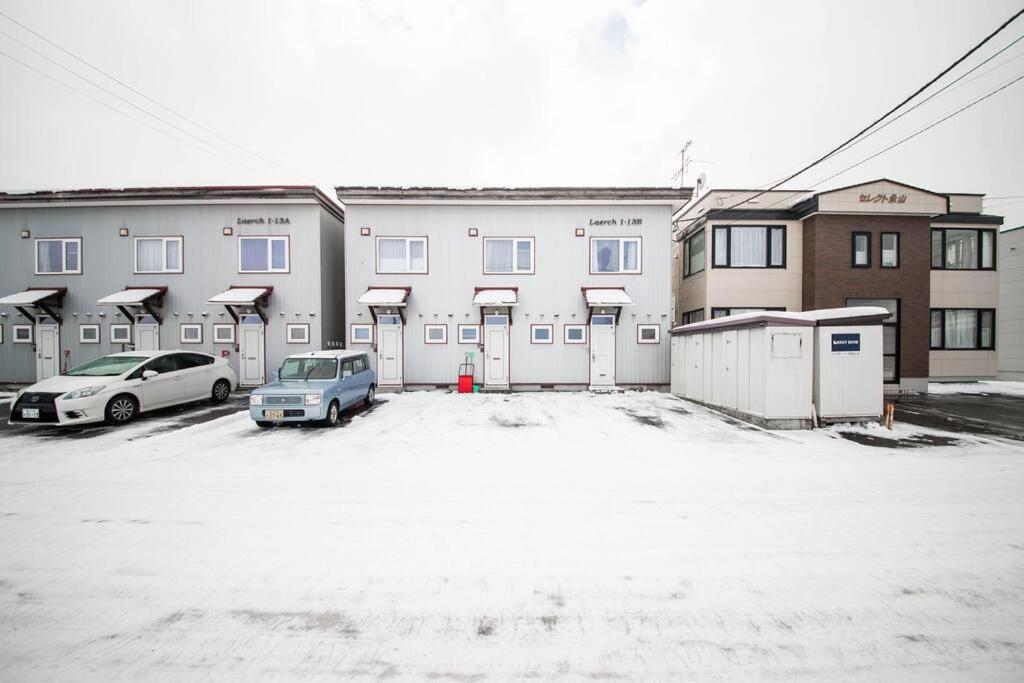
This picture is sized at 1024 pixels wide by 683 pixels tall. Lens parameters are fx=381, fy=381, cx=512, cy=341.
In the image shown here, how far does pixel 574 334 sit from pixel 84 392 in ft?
43.8

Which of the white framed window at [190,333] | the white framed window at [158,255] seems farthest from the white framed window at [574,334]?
the white framed window at [158,255]

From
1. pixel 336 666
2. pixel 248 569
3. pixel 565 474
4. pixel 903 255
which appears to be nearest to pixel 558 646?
pixel 336 666

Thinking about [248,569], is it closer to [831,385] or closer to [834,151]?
[831,385]

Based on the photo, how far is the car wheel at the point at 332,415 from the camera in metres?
8.73

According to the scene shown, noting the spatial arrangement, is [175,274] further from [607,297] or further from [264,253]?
[607,297]

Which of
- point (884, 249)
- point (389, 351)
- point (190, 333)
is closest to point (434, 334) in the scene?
point (389, 351)

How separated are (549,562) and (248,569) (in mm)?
2717

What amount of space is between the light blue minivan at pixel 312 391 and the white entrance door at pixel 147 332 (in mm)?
9206

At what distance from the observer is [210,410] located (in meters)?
10.6

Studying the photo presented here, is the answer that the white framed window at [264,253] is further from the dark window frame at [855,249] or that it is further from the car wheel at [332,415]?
the dark window frame at [855,249]

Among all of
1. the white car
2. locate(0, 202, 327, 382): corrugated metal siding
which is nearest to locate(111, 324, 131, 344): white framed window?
locate(0, 202, 327, 382): corrugated metal siding

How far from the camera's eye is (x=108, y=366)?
376 inches

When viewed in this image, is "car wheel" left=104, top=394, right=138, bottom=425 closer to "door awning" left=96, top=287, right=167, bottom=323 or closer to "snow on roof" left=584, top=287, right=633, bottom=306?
A: "door awning" left=96, top=287, right=167, bottom=323

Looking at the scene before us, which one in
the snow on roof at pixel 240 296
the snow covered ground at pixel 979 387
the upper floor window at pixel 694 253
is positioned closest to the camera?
the snow on roof at pixel 240 296
